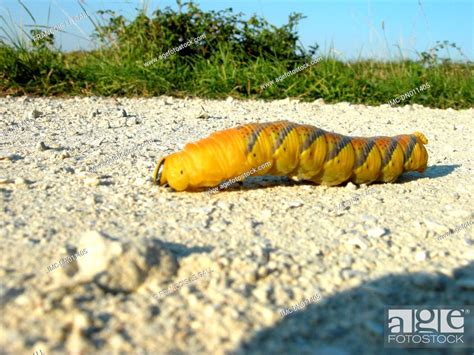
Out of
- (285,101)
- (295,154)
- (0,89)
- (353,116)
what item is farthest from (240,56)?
(295,154)

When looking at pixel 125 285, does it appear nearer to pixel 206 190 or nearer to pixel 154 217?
pixel 154 217

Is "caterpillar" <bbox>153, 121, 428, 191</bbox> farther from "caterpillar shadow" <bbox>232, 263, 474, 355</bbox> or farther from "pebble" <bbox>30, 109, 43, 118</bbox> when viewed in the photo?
"pebble" <bbox>30, 109, 43, 118</bbox>

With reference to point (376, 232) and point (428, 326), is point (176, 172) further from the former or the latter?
point (428, 326)

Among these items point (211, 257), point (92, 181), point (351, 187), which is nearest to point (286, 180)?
point (351, 187)

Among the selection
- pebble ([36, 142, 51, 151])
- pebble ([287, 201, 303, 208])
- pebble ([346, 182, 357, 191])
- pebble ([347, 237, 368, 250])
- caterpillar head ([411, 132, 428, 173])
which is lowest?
pebble ([347, 237, 368, 250])

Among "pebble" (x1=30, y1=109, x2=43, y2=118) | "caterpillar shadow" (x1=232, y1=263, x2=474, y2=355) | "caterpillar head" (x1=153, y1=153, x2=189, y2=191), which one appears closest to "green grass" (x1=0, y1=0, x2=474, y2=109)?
"pebble" (x1=30, y1=109, x2=43, y2=118)

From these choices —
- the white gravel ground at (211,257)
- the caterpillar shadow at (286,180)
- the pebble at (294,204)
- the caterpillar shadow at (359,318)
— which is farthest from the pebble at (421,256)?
the caterpillar shadow at (286,180)

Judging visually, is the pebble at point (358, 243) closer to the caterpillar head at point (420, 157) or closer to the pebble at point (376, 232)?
the pebble at point (376, 232)
